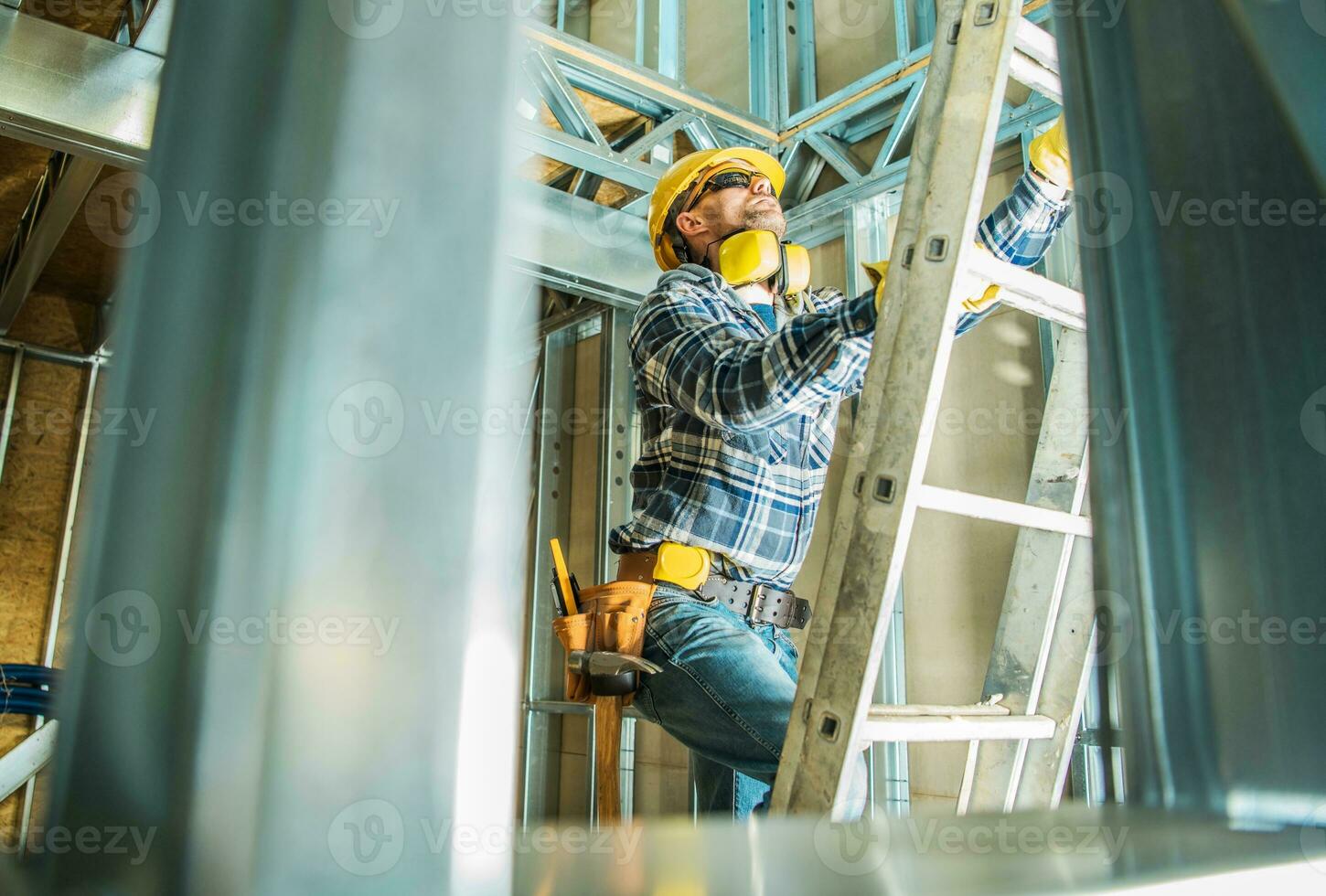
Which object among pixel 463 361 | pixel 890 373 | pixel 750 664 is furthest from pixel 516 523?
pixel 750 664

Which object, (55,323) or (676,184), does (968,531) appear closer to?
(676,184)

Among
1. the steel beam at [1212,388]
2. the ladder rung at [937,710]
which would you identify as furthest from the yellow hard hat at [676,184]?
the steel beam at [1212,388]

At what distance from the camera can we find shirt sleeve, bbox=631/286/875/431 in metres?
1.47

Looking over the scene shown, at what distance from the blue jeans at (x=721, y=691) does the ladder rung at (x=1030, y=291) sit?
0.72 metres

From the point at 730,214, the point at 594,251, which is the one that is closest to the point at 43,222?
the point at 594,251

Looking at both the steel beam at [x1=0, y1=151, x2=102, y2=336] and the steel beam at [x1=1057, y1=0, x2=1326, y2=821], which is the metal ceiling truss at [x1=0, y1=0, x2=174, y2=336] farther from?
the steel beam at [x1=1057, y1=0, x2=1326, y2=821]

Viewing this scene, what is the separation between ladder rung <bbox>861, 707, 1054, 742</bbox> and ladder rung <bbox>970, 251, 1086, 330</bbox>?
1.95ft

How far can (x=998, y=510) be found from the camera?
142 cm

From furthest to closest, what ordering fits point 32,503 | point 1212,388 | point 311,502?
point 32,503
point 1212,388
point 311,502

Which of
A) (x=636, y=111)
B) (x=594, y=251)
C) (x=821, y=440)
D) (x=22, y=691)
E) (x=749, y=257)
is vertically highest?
(x=636, y=111)

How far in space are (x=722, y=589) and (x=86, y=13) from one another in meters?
3.37

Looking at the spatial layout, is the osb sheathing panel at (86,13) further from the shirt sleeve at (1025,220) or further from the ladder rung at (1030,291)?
the ladder rung at (1030,291)

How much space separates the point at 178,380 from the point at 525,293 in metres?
0.07

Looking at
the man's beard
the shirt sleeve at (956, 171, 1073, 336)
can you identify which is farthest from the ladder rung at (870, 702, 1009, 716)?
the man's beard
